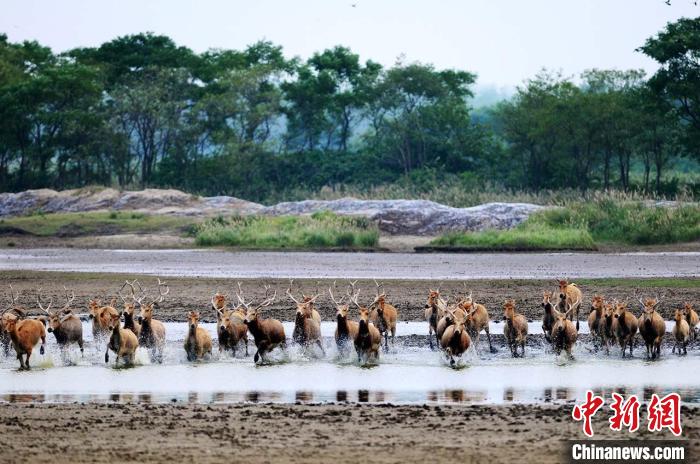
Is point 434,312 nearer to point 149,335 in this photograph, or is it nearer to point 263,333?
point 263,333

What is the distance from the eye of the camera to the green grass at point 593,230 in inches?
1909

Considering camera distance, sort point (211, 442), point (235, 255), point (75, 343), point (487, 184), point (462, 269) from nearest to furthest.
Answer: point (211, 442), point (75, 343), point (462, 269), point (235, 255), point (487, 184)

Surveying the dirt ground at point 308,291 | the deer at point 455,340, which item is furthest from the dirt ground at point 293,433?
the dirt ground at point 308,291

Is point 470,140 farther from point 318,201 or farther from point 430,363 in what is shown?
point 430,363

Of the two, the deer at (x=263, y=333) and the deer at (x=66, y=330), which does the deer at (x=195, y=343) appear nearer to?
the deer at (x=263, y=333)

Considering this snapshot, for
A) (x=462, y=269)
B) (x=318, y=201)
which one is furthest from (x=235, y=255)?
(x=318, y=201)

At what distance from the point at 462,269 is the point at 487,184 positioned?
35974 mm

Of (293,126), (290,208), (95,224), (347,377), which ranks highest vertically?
(293,126)

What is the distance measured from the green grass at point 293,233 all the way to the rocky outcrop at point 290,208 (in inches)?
79.9

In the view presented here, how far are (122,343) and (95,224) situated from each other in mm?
38978

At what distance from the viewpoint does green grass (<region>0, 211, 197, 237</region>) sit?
59125mm

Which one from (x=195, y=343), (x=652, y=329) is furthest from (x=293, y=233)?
(x=652, y=329)

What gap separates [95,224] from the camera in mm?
60531

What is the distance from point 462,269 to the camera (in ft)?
133
